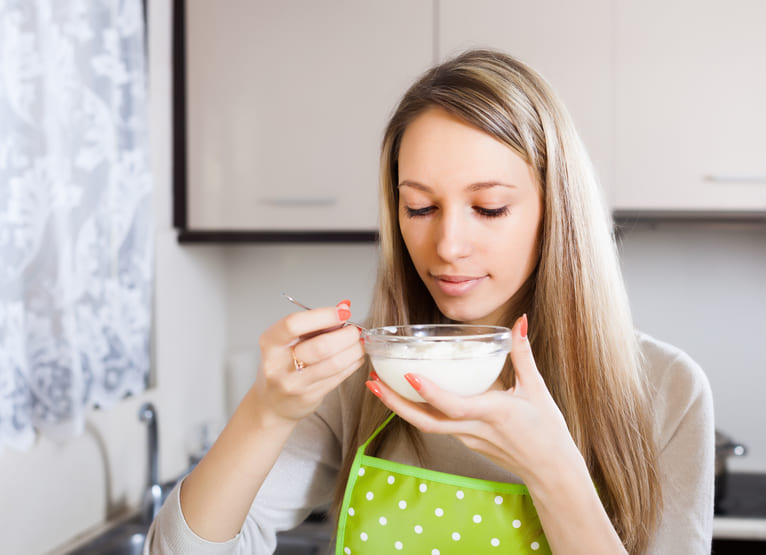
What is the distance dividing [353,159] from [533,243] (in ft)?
4.23

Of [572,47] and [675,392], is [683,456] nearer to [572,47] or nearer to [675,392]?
[675,392]

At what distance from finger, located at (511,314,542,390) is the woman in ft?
0.42

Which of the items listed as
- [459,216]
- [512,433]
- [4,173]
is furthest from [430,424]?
[4,173]

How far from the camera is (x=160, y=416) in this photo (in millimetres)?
2279

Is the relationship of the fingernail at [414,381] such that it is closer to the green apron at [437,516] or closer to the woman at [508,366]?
the woman at [508,366]

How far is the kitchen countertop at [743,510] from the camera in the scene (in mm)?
2078

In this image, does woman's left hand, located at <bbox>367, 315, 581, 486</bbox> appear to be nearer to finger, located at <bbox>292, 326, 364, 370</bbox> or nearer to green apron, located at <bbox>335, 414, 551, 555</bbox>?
finger, located at <bbox>292, 326, 364, 370</bbox>

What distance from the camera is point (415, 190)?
1.12 metres

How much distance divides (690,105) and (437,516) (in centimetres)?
171

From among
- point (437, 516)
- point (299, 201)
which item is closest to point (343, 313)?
point (437, 516)

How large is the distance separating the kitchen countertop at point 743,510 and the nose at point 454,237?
1517mm

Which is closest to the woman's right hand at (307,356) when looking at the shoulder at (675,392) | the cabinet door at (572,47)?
the shoulder at (675,392)

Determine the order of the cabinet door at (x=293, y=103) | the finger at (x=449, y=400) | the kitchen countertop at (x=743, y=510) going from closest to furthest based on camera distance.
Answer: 1. the finger at (x=449, y=400)
2. the kitchen countertop at (x=743, y=510)
3. the cabinet door at (x=293, y=103)

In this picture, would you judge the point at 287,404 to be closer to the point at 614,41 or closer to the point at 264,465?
the point at 264,465
